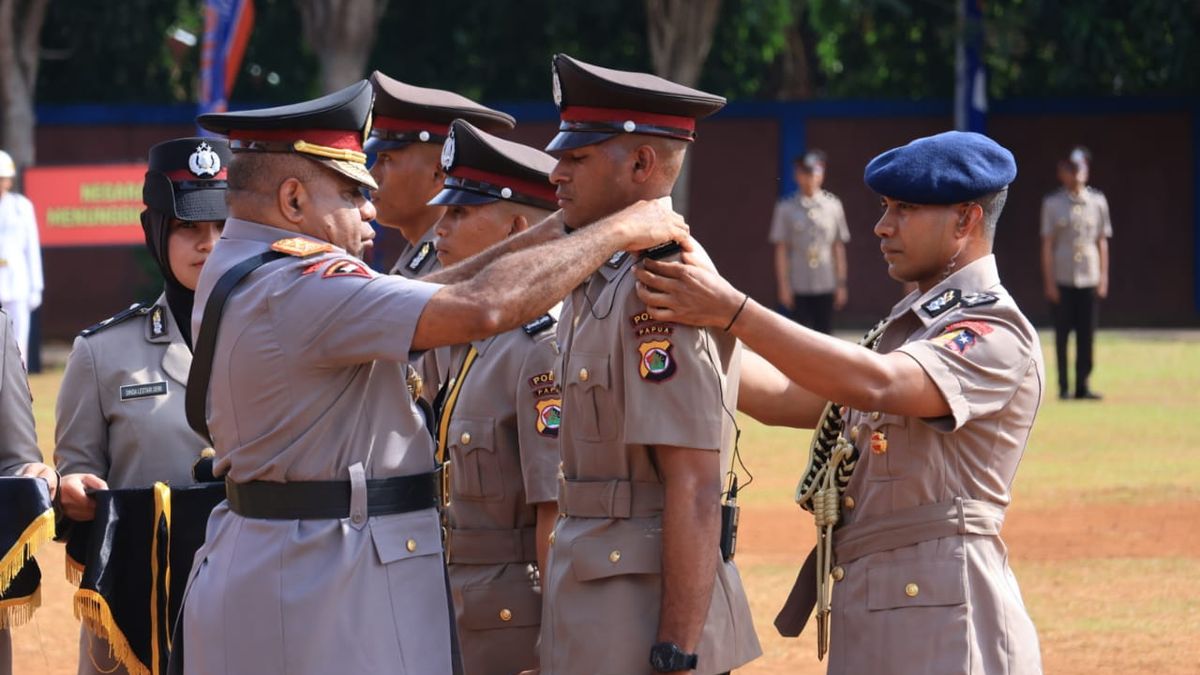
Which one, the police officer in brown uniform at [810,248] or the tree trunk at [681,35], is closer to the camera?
the police officer in brown uniform at [810,248]

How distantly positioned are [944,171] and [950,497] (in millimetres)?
770

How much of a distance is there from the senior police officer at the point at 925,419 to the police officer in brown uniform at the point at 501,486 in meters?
0.71

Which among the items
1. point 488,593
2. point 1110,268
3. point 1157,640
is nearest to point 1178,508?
point 1157,640

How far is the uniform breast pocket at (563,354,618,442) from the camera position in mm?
3803

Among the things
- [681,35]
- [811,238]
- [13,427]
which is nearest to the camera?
[13,427]

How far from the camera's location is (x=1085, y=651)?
7.28m

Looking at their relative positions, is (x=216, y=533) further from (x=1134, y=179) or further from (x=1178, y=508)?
(x=1134, y=179)

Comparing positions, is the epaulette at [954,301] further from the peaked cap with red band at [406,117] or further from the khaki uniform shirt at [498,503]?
the peaked cap with red band at [406,117]

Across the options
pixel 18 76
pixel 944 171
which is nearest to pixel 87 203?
pixel 18 76

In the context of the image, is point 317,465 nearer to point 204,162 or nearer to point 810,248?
point 204,162

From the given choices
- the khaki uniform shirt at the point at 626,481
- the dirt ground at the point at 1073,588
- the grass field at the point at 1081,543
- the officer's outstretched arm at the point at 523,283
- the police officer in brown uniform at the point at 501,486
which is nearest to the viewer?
the officer's outstretched arm at the point at 523,283

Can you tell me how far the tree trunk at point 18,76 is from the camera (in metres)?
23.6

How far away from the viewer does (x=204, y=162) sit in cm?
494

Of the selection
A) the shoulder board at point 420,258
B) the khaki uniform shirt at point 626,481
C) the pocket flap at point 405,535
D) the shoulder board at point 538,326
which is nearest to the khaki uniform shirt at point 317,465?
the pocket flap at point 405,535
